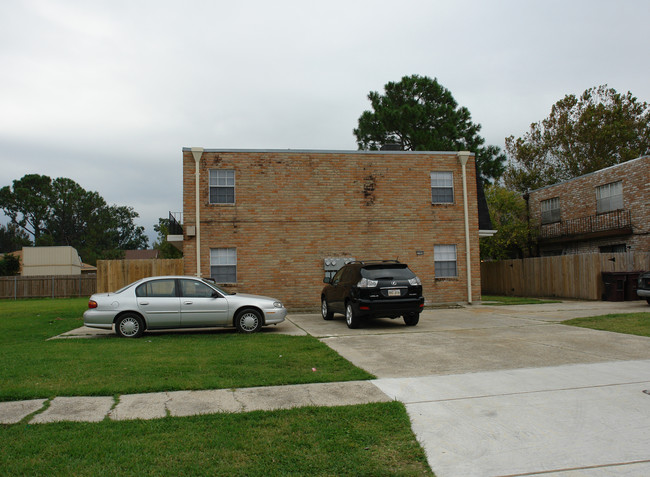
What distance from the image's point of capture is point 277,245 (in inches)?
713

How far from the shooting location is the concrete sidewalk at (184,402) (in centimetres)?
529

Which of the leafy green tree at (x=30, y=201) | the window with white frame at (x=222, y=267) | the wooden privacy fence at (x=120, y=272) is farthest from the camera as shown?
the leafy green tree at (x=30, y=201)

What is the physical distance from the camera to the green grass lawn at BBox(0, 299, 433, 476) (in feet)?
12.9

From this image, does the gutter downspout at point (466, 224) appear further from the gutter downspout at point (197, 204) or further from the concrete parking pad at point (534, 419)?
the concrete parking pad at point (534, 419)

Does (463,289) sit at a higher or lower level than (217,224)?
lower

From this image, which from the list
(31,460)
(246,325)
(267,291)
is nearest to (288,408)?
(31,460)

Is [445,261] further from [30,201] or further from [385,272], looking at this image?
[30,201]

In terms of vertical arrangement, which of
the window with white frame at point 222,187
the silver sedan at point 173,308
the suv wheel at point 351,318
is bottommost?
the suv wheel at point 351,318

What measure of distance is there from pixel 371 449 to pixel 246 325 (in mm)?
7931

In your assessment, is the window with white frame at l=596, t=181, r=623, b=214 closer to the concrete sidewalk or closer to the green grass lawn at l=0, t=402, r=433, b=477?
the concrete sidewalk

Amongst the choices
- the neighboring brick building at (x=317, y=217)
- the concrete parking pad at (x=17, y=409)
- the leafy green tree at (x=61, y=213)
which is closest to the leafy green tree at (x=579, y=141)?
the neighboring brick building at (x=317, y=217)

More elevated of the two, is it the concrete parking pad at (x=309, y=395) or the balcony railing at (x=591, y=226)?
the balcony railing at (x=591, y=226)

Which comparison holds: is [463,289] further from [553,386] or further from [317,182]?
[553,386]

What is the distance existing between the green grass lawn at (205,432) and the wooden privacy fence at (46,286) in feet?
101
